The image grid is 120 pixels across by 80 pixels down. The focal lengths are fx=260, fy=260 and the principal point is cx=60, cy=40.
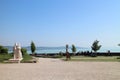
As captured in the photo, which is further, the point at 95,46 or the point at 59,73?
the point at 95,46

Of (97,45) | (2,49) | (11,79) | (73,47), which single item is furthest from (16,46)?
(73,47)

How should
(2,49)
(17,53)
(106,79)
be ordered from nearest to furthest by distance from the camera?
1. (106,79)
2. (17,53)
3. (2,49)

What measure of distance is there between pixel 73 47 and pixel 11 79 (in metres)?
60.2

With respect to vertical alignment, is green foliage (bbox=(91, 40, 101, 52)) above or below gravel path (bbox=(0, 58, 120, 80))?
above

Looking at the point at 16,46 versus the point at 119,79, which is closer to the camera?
the point at 119,79

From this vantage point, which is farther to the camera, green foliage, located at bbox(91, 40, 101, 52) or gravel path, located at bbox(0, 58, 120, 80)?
green foliage, located at bbox(91, 40, 101, 52)

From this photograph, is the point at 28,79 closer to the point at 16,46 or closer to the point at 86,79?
the point at 86,79

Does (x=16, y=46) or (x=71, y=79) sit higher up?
(x=16, y=46)

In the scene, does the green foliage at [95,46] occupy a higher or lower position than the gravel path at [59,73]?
higher

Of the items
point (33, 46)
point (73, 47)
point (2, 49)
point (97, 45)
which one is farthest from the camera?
point (73, 47)

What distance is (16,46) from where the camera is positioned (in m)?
37.7

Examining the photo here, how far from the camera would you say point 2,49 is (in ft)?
159

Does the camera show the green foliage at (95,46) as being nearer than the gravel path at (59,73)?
No

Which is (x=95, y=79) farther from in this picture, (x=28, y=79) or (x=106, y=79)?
(x=28, y=79)
